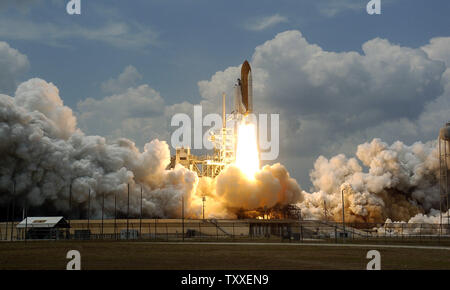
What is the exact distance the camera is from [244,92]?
341ft

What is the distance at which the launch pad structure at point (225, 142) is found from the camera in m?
103

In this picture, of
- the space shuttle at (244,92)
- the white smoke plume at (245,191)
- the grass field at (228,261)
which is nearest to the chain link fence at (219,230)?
the white smoke plume at (245,191)

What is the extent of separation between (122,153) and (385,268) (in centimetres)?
7839

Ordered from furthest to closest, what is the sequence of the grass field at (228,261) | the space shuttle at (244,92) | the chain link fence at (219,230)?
the space shuttle at (244,92)
the chain link fence at (219,230)
the grass field at (228,261)

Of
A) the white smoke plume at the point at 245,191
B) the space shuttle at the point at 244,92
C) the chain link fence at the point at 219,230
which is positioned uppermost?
the space shuttle at the point at 244,92

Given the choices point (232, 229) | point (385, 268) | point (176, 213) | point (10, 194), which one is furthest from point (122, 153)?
point (385, 268)

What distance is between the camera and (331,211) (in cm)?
12025

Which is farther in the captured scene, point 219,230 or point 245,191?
point 245,191

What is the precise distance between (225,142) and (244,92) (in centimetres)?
1747

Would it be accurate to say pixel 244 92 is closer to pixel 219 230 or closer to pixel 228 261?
pixel 219 230

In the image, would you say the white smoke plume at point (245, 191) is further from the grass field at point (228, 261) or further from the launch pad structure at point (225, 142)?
the grass field at point (228, 261)

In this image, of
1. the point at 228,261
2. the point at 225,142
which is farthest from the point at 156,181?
the point at 228,261
